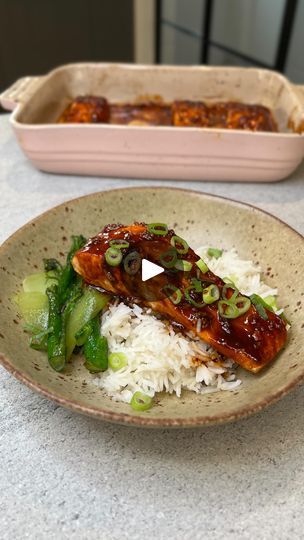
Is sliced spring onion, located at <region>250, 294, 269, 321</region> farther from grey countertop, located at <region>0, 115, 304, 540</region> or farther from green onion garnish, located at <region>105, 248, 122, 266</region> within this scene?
green onion garnish, located at <region>105, 248, 122, 266</region>

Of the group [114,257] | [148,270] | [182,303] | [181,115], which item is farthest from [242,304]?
[181,115]

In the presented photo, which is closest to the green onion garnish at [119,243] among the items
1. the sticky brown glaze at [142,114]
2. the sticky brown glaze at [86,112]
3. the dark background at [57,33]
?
the sticky brown glaze at [86,112]

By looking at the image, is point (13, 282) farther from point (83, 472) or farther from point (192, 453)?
point (192, 453)

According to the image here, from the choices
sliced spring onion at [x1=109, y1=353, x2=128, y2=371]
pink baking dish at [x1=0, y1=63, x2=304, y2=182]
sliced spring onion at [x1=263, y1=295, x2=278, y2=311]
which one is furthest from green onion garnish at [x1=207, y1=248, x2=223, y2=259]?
pink baking dish at [x1=0, y1=63, x2=304, y2=182]

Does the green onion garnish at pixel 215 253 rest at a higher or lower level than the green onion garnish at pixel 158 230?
lower

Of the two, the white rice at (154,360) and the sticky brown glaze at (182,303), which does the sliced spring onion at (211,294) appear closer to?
the sticky brown glaze at (182,303)

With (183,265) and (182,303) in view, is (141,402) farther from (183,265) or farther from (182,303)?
(183,265)
